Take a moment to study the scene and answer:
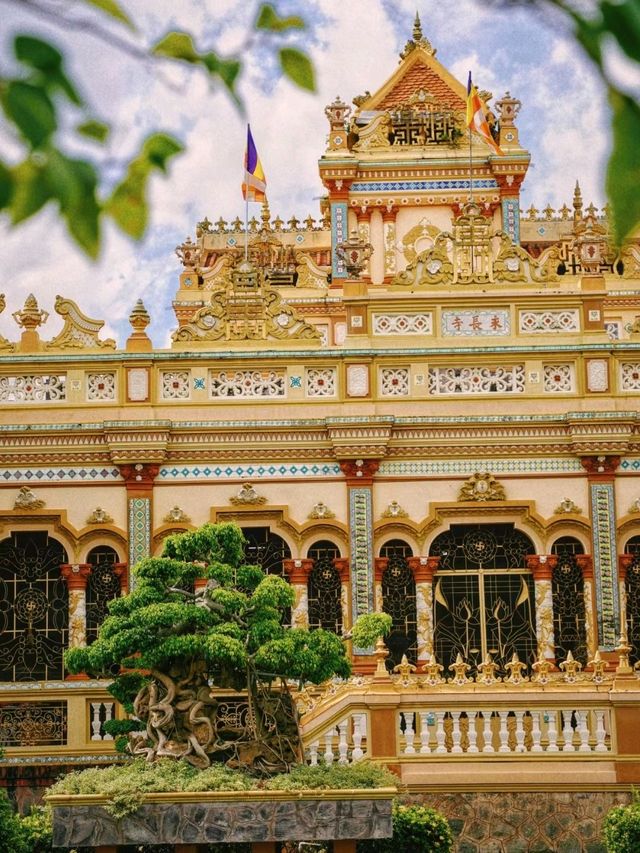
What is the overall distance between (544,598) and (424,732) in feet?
13.4

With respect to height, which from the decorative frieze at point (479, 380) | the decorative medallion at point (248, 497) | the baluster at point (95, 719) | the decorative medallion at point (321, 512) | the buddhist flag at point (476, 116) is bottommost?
the baluster at point (95, 719)

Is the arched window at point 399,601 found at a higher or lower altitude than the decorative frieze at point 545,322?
lower

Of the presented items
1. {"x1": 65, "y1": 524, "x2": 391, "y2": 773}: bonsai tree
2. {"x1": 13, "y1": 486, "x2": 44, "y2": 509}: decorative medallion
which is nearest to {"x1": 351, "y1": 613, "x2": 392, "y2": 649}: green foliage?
{"x1": 65, "y1": 524, "x2": 391, "y2": 773}: bonsai tree

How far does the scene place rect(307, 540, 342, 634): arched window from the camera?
2248cm

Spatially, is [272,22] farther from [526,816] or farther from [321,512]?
[321,512]

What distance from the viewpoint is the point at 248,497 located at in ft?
74.0

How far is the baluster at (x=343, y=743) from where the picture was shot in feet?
60.2

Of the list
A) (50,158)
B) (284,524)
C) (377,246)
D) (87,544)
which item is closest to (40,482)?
(87,544)

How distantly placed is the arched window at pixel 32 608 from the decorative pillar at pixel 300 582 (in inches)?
118

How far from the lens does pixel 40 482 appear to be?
2273 centimetres

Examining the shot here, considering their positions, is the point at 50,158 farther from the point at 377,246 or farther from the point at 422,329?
the point at 377,246

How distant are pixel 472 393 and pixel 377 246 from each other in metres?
6.99

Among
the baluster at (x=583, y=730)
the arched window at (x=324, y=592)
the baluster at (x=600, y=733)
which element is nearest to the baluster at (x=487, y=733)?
the baluster at (x=583, y=730)

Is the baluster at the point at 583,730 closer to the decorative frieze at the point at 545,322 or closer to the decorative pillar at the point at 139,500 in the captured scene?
the decorative frieze at the point at 545,322
